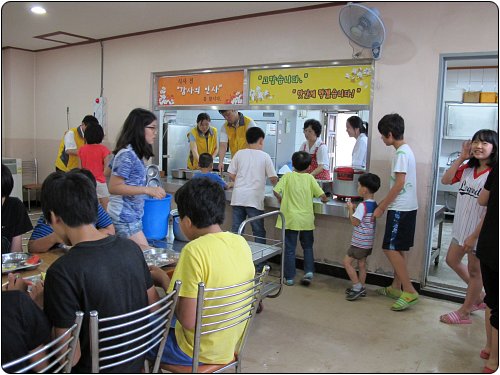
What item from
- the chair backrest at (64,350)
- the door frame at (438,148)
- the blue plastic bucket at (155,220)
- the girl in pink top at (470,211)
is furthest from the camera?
the door frame at (438,148)

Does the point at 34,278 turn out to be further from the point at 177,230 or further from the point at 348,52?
the point at 348,52

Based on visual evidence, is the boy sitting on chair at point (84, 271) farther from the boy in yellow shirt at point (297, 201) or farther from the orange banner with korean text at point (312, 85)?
the orange banner with korean text at point (312, 85)

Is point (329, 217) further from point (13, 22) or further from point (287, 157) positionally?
point (13, 22)

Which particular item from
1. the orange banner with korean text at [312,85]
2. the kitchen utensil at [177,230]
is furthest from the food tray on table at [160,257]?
the orange banner with korean text at [312,85]

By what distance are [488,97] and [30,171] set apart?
7413 mm

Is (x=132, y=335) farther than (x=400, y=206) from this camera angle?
No

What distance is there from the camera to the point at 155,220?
8.26 feet

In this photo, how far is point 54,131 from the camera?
684 cm

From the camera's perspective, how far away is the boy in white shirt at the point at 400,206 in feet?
10.9

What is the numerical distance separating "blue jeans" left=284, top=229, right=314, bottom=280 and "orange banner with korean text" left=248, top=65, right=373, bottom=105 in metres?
1.24

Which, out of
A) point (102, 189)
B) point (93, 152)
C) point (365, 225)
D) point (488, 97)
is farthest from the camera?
point (488, 97)

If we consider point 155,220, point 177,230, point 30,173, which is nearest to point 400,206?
point 177,230

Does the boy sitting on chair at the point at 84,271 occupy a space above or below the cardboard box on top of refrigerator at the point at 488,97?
below

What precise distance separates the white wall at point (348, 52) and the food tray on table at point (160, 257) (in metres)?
2.26
